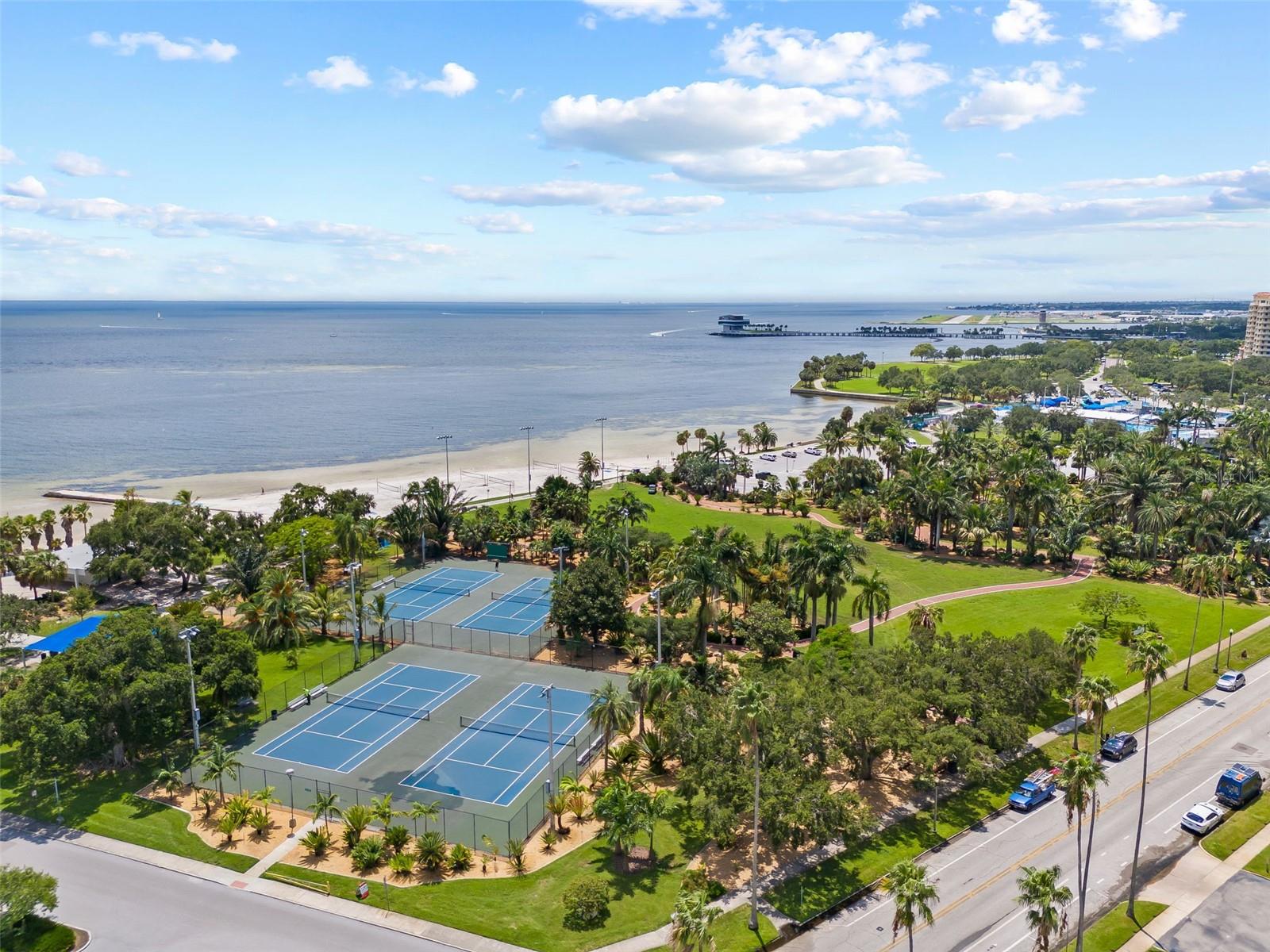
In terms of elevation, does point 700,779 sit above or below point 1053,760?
above

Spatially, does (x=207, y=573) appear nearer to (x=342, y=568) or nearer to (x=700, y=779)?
(x=342, y=568)

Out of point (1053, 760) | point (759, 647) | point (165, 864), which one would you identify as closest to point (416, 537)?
point (759, 647)

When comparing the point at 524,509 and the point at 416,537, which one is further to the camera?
the point at 524,509

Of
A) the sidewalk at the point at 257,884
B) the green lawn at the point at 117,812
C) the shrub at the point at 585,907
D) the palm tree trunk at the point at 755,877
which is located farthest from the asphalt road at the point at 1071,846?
the green lawn at the point at 117,812

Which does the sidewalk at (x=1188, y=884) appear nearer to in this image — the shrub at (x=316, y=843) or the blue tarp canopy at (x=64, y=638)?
the shrub at (x=316, y=843)

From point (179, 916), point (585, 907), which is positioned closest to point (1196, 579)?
point (585, 907)

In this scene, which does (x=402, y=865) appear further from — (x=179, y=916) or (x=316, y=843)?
(x=179, y=916)
